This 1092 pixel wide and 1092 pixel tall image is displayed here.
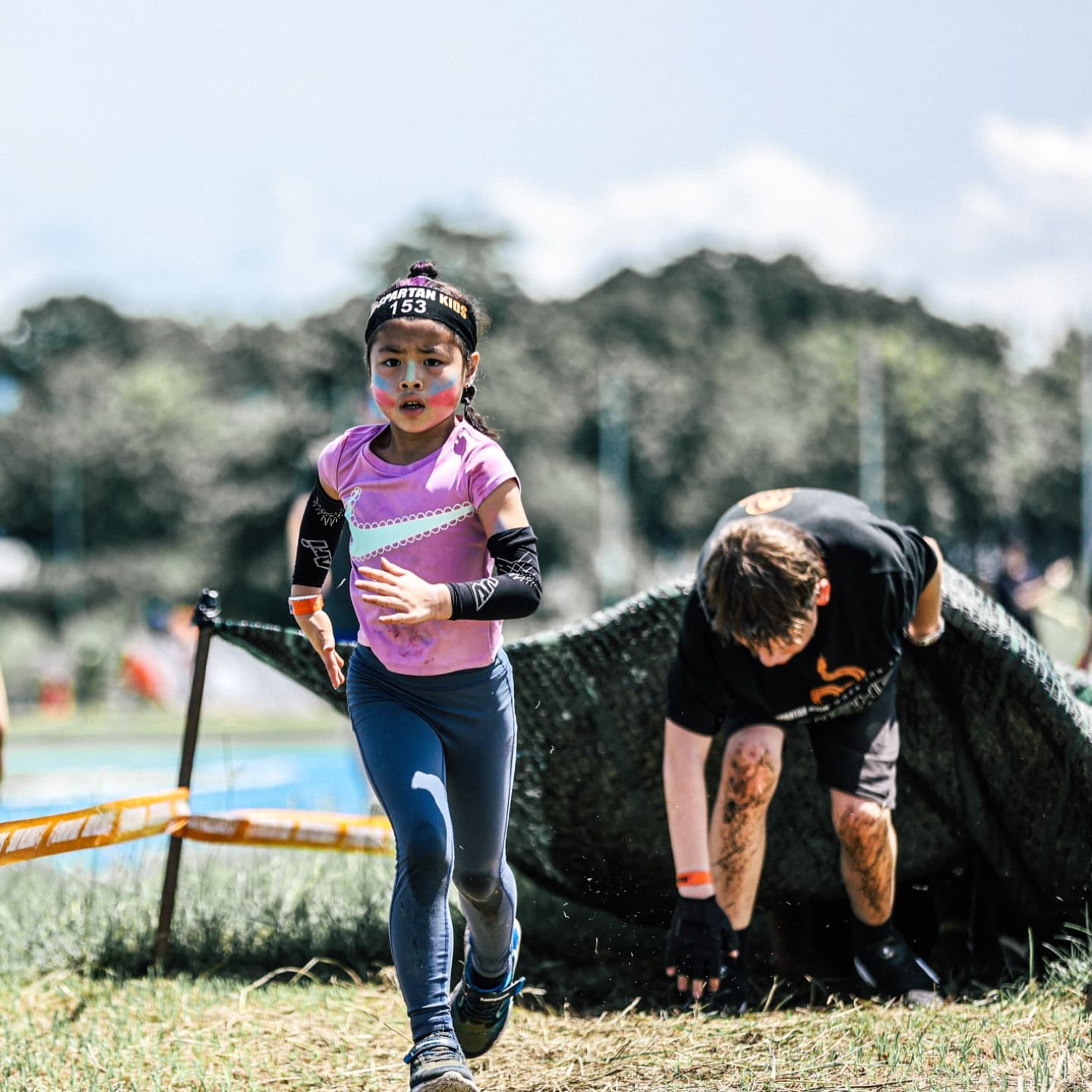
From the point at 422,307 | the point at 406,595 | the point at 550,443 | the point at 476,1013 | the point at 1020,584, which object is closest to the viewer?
the point at 406,595

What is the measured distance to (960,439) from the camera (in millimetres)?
48250

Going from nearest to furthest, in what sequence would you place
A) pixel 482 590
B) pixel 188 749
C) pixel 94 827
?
pixel 482 590, pixel 94 827, pixel 188 749

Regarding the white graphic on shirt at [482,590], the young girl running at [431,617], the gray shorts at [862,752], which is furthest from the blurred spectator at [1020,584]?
the white graphic on shirt at [482,590]

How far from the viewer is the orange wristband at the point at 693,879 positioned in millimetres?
3568

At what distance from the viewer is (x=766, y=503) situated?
3854 millimetres

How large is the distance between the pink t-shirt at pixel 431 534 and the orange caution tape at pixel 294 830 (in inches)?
51.5

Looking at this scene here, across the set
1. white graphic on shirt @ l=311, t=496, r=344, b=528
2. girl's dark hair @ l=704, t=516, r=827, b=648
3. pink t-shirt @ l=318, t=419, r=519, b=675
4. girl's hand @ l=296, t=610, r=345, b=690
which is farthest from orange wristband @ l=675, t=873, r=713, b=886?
white graphic on shirt @ l=311, t=496, r=344, b=528

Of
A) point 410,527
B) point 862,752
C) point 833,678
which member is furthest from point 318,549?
point 862,752

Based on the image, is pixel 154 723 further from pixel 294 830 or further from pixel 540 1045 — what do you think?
pixel 540 1045

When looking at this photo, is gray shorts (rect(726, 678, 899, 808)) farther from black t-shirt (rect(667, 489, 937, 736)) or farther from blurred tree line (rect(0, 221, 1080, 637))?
blurred tree line (rect(0, 221, 1080, 637))

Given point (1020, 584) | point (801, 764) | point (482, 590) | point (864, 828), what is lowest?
point (864, 828)

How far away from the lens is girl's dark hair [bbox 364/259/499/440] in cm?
318

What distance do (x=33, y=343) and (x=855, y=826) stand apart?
67.7 meters

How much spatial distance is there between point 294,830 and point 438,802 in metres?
1.48
